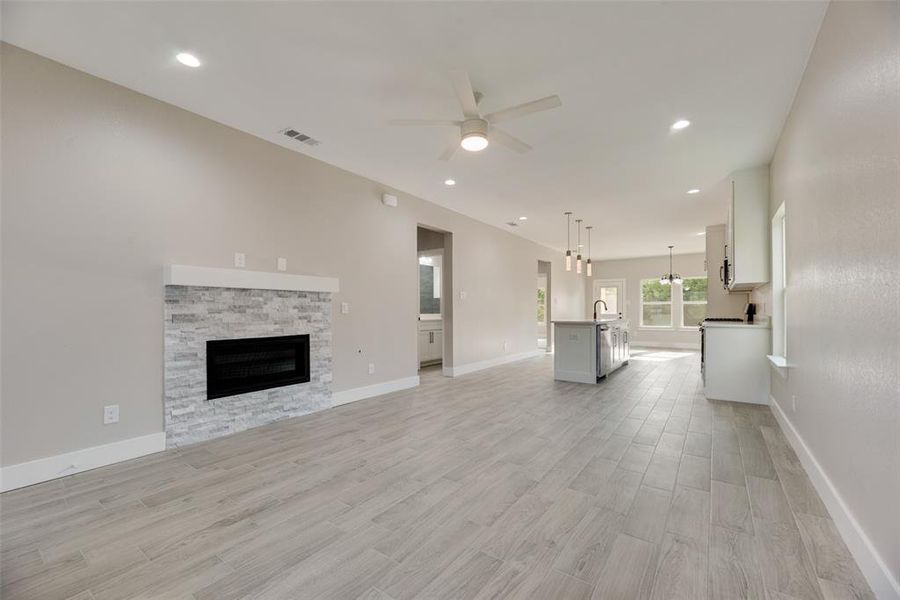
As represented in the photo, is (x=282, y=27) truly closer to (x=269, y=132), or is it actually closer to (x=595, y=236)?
(x=269, y=132)

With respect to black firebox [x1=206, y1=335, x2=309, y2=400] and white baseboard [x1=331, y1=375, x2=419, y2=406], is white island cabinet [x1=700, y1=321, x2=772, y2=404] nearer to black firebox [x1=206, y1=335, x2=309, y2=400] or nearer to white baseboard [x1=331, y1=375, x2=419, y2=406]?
white baseboard [x1=331, y1=375, x2=419, y2=406]

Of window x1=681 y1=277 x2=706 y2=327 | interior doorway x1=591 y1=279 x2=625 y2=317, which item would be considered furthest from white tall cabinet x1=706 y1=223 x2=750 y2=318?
interior doorway x1=591 y1=279 x2=625 y2=317

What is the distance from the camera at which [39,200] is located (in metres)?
2.52

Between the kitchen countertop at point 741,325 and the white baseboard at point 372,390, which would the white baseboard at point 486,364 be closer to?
the white baseboard at point 372,390

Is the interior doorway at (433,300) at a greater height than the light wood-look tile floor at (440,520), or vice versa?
the interior doorway at (433,300)

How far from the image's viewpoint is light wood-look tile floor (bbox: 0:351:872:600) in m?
1.58

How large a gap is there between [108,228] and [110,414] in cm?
136

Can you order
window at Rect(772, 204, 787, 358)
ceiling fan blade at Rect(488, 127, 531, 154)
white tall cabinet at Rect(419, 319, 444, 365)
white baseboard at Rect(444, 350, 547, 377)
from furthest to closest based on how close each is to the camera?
white tall cabinet at Rect(419, 319, 444, 365) → white baseboard at Rect(444, 350, 547, 377) → window at Rect(772, 204, 787, 358) → ceiling fan blade at Rect(488, 127, 531, 154)

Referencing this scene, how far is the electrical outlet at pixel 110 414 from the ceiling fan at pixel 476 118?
2900 millimetres

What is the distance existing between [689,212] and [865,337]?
554cm

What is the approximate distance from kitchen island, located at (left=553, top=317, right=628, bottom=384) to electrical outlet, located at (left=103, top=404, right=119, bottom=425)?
5.10 metres

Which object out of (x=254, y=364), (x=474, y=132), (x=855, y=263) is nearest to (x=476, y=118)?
(x=474, y=132)

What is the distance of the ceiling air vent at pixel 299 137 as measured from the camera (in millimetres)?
3584

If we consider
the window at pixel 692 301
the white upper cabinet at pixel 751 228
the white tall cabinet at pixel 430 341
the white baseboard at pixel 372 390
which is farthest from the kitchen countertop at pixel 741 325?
the window at pixel 692 301
